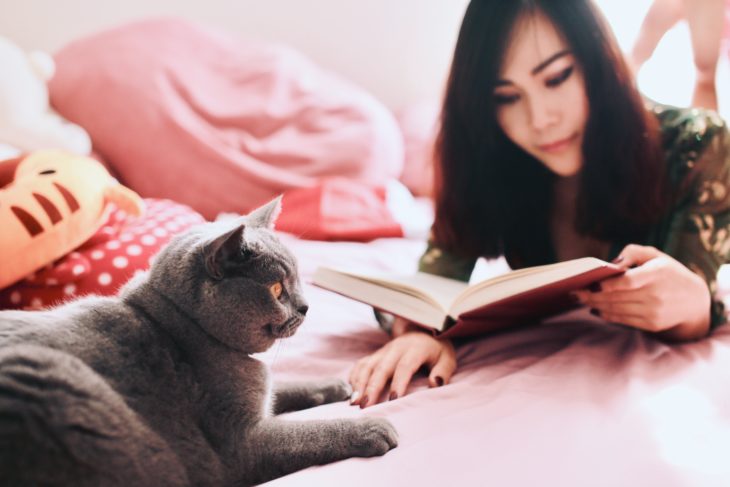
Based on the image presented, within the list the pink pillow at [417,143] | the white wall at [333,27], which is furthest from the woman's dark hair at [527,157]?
the white wall at [333,27]

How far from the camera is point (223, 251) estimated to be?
50cm

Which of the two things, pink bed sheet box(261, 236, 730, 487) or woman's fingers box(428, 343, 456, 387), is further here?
woman's fingers box(428, 343, 456, 387)

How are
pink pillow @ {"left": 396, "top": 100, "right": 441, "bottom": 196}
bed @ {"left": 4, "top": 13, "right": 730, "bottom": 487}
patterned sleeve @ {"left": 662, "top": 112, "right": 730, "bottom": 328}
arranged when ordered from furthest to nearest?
pink pillow @ {"left": 396, "top": 100, "right": 441, "bottom": 196}, patterned sleeve @ {"left": 662, "top": 112, "right": 730, "bottom": 328}, bed @ {"left": 4, "top": 13, "right": 730, "bottom": 487}

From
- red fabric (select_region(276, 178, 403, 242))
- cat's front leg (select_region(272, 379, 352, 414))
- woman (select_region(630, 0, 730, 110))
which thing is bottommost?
red fabric (select_region(276, 178, 403, 242))

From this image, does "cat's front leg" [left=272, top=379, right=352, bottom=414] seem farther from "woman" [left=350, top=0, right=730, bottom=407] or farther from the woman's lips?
the woman's lips

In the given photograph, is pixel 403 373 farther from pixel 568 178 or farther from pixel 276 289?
pixel 568 178

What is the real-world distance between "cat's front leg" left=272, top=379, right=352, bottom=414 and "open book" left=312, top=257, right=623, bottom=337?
0.14 m

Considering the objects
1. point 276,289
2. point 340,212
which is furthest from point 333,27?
point 276,289

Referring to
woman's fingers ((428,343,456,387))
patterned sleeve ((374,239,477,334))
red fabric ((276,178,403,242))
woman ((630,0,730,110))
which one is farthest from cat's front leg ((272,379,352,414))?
woman ((630,0,730,110))

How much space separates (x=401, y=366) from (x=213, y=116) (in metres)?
1.10

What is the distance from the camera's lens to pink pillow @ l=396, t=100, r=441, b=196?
1.85 meters

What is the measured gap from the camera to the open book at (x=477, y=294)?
2.04 feet

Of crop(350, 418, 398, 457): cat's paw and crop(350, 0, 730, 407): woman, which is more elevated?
crop(350, 0, 730, 407): woman

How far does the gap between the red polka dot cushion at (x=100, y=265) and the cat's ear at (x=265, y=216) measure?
0.76 ft
